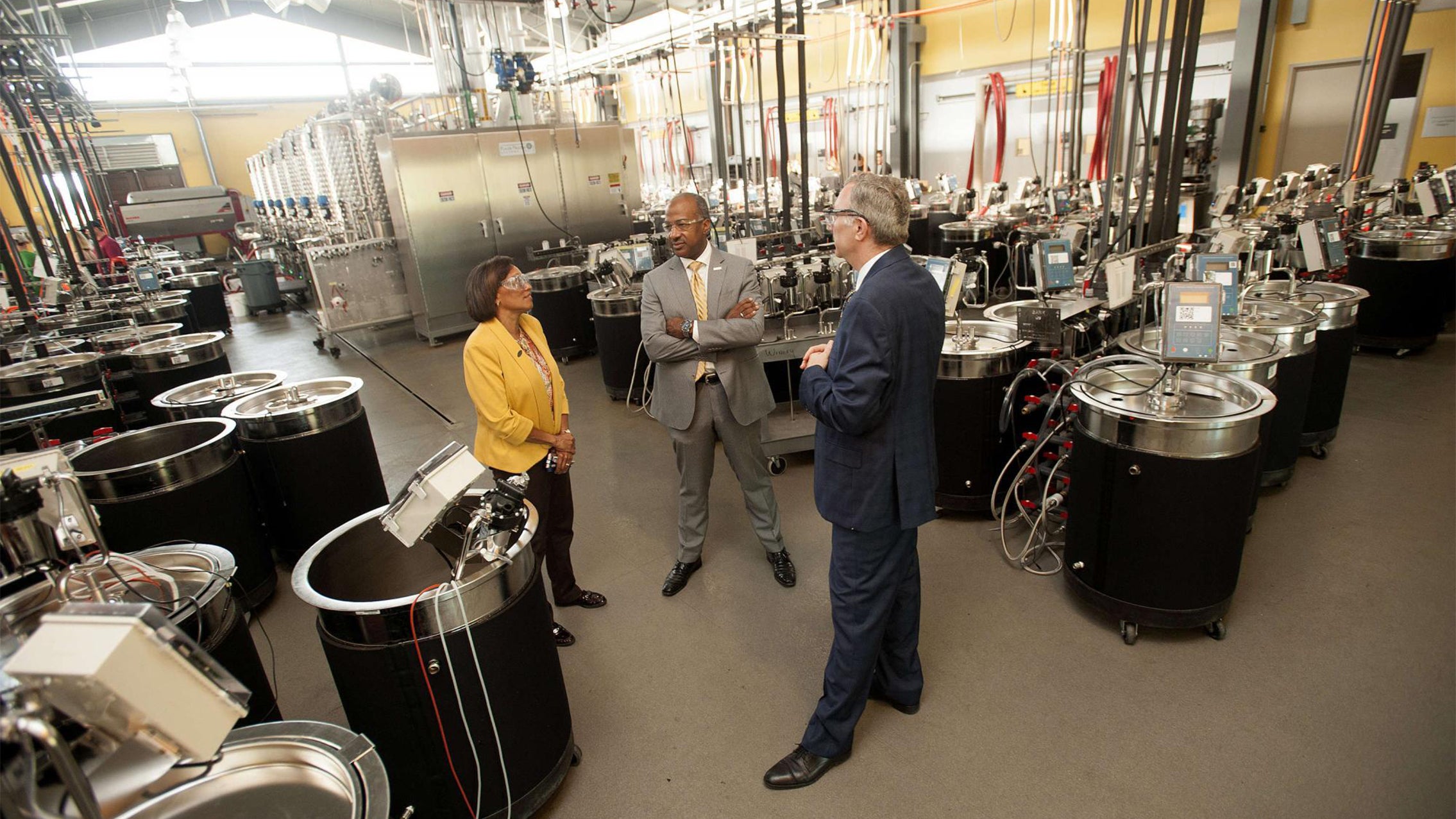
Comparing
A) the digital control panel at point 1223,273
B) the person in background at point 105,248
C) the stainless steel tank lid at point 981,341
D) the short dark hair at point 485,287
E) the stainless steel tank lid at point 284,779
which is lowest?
the stainless steel tank lid at point 284,779

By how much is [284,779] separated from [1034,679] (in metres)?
2.19

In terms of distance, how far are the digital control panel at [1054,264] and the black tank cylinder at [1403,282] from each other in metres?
3.68

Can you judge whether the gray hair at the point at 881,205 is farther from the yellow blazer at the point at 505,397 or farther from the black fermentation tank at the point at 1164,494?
the yellow blazer at the point at 505,397

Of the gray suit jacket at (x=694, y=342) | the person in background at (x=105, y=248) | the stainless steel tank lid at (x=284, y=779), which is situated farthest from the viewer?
the person in background at (x=105, y=248)

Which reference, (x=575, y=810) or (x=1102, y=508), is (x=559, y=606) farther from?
(x=1102, y=508)

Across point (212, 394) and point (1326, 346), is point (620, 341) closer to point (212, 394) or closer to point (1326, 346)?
point (212, 394)

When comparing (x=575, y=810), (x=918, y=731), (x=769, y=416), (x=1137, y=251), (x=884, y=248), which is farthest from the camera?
(x=769, y=416)

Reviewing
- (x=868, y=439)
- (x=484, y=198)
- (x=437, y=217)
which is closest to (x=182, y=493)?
(x=868, y=439)

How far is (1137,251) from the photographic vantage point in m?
3.43

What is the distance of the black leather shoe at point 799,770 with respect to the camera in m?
2.09

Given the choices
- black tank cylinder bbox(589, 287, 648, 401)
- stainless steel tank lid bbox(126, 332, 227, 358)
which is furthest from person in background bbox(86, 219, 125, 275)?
black tank cylinder bbox(589, 287, 648, 401)

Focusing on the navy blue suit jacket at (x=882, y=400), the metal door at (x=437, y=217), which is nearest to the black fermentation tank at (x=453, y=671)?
the navy blue suit jacket at (x=882, y=400)

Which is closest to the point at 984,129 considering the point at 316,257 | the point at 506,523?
the point at 316,257

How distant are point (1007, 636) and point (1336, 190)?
5.63 m
